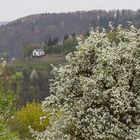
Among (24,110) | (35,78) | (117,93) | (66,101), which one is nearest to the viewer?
(117,93)

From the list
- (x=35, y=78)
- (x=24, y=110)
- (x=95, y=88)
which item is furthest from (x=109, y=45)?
(x=35, y=78)

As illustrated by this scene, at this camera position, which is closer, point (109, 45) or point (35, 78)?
point (109, 45)

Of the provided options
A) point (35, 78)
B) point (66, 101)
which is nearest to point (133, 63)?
point (66, 101)

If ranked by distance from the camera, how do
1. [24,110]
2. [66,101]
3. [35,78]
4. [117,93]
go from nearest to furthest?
[117,93] → [66,101] → [24,110] → [35,78]

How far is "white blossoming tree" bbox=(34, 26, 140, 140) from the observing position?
17062 millimetres

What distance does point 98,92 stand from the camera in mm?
17344

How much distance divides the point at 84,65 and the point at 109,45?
1.25 m

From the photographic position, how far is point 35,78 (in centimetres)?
18225

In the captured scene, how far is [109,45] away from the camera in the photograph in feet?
61.5

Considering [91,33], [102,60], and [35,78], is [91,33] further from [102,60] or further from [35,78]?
[35,78]

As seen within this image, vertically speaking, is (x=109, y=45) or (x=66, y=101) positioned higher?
(x=109, y=45)

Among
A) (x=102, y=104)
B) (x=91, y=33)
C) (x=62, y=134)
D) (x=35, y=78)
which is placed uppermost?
(x=91, y=33)

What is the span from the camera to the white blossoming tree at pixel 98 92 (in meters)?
17.1

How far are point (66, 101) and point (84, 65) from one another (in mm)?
1484
